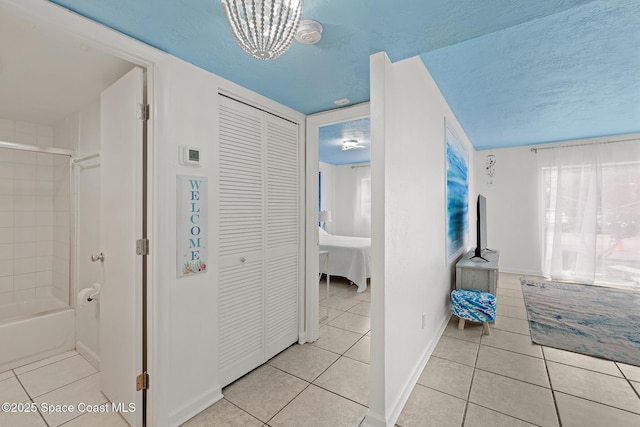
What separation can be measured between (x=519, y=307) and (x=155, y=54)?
4.45 meters

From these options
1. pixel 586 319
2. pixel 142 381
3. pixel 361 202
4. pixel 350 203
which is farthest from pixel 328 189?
pixel 142 381

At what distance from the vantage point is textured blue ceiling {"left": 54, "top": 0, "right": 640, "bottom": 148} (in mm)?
1226

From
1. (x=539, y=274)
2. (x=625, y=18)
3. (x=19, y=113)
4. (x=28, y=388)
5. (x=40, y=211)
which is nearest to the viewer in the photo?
(x=625, y=18)

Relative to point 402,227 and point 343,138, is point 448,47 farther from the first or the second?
point 343,138

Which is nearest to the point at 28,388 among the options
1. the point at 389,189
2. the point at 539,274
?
the point at 389,189

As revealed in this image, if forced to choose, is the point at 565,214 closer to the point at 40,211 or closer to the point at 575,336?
the point at 575,336

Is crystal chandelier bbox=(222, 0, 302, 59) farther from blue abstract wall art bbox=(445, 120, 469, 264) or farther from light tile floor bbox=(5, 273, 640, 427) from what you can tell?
blue abstract wall art bbox=(445, 120, 469, 264)

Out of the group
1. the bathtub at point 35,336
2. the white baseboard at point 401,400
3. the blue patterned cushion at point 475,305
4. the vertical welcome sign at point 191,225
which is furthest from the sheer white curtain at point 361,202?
the bathtub at point 35,336

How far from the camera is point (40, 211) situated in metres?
2.89

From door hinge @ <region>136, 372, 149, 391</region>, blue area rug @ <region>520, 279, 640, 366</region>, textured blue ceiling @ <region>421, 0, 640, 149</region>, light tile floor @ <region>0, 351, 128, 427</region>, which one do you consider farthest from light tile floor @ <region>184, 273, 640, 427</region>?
textured blue ceiling @ <region>421, 0, 640, 149</region>

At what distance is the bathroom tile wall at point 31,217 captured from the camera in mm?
2709

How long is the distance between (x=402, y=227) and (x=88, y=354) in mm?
2716

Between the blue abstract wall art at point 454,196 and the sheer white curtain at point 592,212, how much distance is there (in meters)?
2.14

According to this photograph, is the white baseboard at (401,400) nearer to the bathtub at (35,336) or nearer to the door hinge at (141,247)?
the door hinge at (141,247)
